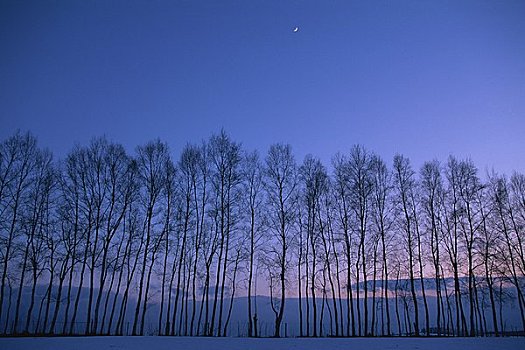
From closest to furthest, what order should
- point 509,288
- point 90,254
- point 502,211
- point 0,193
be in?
point 0,193, point 90,254, point 502,211, point 509,288

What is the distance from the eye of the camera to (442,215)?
30656 millimetres

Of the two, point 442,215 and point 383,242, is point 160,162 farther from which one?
point 442,215

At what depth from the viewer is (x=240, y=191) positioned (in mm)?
29703

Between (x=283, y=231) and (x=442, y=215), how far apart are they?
14842 mm

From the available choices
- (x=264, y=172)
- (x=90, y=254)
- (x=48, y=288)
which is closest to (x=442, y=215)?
(x=264, y=172)

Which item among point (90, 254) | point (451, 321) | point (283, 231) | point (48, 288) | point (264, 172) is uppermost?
point (264, 172)

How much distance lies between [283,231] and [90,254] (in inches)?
613

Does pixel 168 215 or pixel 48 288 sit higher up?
pixel 168 215

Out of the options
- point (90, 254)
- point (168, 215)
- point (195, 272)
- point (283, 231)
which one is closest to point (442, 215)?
point (283, 231)

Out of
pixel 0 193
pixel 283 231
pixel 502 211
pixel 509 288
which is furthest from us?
pixel 509 288

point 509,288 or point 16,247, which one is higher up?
point 16,247

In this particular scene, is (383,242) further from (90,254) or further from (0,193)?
(0,193)

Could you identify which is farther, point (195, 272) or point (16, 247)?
point (195, 272)

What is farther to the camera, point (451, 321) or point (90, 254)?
point (451, 321)
